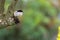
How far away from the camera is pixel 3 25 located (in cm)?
75

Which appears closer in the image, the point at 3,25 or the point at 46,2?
the point at 3,25

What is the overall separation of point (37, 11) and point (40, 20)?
0.08 metres

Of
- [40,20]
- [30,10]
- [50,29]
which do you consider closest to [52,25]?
[50,29]

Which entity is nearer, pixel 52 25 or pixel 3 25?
pixel 3 25

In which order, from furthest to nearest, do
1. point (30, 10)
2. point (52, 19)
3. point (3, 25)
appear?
1. point (52, 19)
2. point (30, 10)
3. point (3, 25)

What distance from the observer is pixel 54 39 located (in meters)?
1.73

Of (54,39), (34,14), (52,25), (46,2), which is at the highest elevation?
(46,2)

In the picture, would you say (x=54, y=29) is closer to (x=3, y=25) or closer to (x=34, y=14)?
(x=34, y=14)

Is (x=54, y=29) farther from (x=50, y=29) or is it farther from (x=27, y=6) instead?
(x=27, y=6)

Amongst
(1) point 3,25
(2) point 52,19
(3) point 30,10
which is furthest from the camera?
(2) point 52,19

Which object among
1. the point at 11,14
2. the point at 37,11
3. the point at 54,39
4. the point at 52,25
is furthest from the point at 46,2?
the point at 11,14

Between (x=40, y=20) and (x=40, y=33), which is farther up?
(x=40, y=20)

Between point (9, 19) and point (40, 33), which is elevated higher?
point (9, 19)

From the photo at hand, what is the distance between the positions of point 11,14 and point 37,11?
2.65 feet
